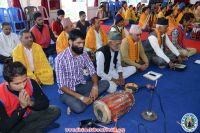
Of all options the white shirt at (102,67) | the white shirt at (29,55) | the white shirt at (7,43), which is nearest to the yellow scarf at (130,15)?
the white shirt at (7,43)

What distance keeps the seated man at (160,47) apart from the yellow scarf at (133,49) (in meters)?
0.38

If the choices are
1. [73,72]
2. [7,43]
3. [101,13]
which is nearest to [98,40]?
[7,43]

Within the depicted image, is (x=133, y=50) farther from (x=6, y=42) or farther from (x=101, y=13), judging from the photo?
(x=101, y=13)

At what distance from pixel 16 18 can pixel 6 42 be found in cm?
333

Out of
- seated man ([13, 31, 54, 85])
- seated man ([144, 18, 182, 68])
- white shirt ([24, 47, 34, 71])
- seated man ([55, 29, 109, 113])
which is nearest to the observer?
seated man ([55, 29, 109, 113])

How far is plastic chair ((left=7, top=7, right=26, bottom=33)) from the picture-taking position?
7106 mm

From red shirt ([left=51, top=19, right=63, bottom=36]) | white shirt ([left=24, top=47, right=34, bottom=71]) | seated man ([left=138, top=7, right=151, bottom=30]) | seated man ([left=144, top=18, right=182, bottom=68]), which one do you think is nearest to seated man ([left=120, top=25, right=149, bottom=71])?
seated man ([left=144, top=18, right=182, bottom=68])

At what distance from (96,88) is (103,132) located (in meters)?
0.62

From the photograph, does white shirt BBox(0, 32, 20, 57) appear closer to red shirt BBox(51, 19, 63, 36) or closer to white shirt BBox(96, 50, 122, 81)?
red shirt BBox(51, 19, 63, 36)

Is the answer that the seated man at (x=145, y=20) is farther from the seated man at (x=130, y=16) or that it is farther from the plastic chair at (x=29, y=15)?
the plastic chair at (x=29, y=15)

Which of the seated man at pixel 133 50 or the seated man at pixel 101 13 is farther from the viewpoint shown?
the seated man at pixel 101 13

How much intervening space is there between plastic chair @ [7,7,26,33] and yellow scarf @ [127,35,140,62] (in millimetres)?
4663

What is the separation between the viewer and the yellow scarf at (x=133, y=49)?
12.8 feet

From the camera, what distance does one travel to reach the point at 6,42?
4.29 meters
